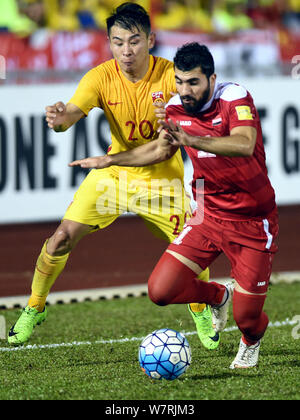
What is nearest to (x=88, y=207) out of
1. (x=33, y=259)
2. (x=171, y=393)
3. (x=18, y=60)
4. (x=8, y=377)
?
(x=8, y=377)

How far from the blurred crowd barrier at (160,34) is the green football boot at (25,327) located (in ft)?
17.7

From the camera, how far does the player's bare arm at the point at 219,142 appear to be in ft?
18.7

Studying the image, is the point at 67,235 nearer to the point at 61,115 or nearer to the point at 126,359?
the point at 61,115

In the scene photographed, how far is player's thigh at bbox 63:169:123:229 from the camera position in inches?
290

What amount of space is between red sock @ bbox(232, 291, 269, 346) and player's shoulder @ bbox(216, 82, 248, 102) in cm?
138

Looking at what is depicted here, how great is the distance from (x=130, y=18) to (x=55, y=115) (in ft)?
3.37

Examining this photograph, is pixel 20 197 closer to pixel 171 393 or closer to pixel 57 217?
pixel 57 217

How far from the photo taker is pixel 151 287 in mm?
6398

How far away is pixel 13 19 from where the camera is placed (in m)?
14.3

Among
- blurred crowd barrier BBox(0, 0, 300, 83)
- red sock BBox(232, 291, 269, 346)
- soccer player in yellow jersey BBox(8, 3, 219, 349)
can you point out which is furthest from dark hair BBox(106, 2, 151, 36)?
blurred crowd barrier BBox(0, 0, 300, 83)

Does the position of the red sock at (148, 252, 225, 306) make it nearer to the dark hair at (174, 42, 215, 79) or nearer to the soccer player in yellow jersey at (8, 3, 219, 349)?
the soccer player in yellow jersey at (8, 3, 219, 349)

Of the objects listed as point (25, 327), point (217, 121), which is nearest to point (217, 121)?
point (217, 121)

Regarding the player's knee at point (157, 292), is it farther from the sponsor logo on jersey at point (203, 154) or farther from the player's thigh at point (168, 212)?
the player's thigh at point (168, 212)

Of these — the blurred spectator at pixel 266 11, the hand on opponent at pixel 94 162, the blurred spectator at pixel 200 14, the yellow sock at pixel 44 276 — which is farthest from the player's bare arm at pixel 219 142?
the blurred spectator at pixel 266 11
